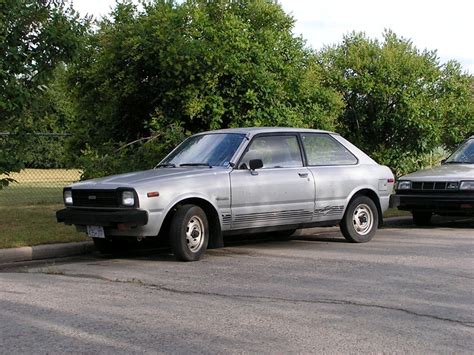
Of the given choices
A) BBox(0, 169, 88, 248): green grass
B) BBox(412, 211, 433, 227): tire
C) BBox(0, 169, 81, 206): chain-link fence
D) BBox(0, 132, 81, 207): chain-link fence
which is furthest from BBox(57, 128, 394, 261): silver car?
BBox(0, 169, 81, 206): chain-link fence

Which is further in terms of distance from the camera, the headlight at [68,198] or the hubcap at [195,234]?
the headlight at [68,198]

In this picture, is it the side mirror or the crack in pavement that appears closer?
the crack in pavement

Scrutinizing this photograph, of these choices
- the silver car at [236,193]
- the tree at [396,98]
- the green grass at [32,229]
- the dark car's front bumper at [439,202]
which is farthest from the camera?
the tree at [396,98]

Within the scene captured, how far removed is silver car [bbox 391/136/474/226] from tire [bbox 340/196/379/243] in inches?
26.3

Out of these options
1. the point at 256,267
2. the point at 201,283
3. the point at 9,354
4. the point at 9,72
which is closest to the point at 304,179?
the point at 256,267

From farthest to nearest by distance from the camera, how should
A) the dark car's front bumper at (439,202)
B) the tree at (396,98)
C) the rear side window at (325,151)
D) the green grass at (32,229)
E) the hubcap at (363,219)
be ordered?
the tree at (396,98) < the dark car's front bumper at (439,202) < the hubcap at (363,219) < the rear side window at (325,151) < the green grass at (32,229)

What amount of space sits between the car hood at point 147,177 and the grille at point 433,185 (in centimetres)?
449

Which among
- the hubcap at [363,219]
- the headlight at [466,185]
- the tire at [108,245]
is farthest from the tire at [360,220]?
the tire at [108,245]

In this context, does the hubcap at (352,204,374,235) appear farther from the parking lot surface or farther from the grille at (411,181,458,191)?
the grille at (411,181,458,191)

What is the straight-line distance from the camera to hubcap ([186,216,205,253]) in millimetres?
8164

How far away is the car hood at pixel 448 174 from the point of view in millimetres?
11257

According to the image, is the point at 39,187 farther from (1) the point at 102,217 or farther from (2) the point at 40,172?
(1) the point at 102,217

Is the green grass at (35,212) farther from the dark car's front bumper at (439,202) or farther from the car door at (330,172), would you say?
the dark car's front bumper at (439,202)

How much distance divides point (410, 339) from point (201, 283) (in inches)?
102
